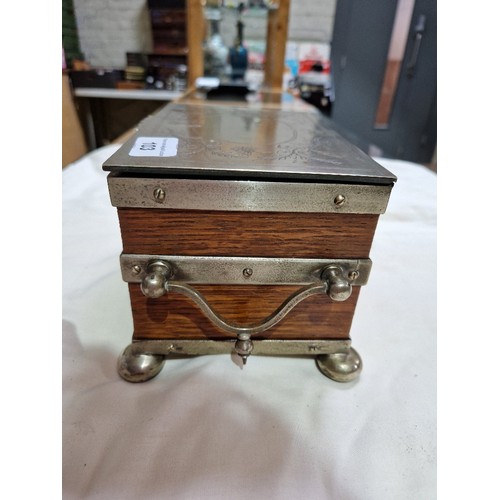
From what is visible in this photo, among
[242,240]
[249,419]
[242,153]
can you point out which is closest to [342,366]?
[249,419]

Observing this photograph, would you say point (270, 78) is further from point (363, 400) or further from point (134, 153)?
point (363, 400)

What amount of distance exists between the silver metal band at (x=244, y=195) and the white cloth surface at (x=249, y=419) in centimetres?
34

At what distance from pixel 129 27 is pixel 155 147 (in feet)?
5.69

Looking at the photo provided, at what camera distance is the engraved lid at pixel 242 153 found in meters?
0.42

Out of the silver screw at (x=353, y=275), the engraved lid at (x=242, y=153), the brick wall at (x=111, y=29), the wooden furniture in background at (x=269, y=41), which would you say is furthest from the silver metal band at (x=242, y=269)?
the wooden furniture in background at (x=269, y=41)

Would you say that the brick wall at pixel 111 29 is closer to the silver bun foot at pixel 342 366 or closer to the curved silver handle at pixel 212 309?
the curved silver handle at pixel 212 309

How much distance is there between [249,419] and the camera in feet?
1.75

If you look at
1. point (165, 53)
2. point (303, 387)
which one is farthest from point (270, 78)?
point (303, 387)

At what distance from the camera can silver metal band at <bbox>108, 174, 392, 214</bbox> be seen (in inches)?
16.6

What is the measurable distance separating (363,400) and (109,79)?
7.27ft

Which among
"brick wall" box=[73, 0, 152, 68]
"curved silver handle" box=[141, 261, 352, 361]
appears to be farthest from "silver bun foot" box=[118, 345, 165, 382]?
"brick wall" box=[73, 0, 152, 68]

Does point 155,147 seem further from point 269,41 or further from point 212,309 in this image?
point 269,41

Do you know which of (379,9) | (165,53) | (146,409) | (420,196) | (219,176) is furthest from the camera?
(165,53)

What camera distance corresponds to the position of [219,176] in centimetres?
43
